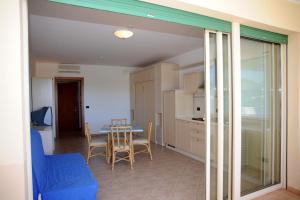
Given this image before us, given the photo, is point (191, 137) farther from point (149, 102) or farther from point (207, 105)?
point (207, 105)

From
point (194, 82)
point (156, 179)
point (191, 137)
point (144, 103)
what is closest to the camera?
point (156, 179)

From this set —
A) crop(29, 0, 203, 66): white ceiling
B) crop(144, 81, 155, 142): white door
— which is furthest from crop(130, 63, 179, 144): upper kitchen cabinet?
crop(29, 0, 203, 66): white ceiling

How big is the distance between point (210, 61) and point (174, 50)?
9.63 feet

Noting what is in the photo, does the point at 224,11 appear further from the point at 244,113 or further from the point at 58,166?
the point at 58,166

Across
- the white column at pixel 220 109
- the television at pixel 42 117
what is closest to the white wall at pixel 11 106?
the white column at pixel 220 109

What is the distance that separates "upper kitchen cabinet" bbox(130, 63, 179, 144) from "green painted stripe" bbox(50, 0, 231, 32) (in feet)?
10.9

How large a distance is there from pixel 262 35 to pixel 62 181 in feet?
9.81

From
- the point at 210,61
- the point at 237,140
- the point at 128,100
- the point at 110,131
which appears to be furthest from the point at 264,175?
the point at 128,100

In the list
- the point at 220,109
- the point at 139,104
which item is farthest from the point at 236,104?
the point at 139,104

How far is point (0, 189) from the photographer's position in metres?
1.20

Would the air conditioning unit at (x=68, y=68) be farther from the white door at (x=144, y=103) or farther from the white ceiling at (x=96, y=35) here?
the white door at (x=144, y=103)

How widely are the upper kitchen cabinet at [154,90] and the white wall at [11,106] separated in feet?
14.3

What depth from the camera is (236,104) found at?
227 centimetres

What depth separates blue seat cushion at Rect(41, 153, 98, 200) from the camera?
1974 mm
